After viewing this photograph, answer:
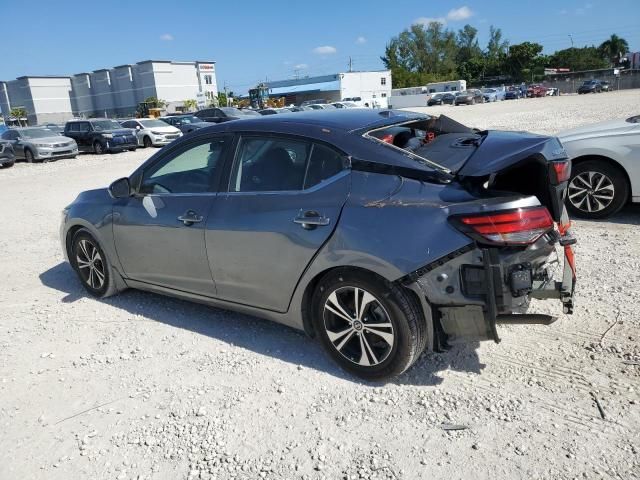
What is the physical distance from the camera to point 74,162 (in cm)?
2156

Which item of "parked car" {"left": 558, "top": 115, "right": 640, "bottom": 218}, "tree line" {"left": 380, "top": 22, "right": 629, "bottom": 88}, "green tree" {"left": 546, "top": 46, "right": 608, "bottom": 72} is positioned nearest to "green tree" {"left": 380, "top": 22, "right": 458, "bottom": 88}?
"tree line" {"left": 380, "top": 22, "right": 629, "bottom": 88}

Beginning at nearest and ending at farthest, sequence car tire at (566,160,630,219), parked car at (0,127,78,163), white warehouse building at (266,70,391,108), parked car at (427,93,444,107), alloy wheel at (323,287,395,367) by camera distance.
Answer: alloy wheel at (323,287,395,367) < car tire at (566,160,630,219) < parked car at (0,127,78,163) < parked car at (427,93,444,107) < white warehouse building at (266,70,391,108)

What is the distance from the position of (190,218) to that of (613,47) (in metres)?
147

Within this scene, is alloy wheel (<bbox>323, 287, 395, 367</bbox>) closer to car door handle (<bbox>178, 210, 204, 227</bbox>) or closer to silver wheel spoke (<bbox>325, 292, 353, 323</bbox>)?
silver wheel spoke (<bbox>325, 292, 353, 323</bbox>)

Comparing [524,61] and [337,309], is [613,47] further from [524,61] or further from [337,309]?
[337,309]

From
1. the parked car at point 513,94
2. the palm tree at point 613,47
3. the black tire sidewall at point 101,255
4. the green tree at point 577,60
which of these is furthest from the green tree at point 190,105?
the palm tree at point 613,47

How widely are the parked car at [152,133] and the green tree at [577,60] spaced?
107m

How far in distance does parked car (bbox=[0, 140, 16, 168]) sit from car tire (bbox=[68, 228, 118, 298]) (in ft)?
60.7

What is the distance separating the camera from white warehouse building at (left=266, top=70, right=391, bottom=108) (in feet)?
305

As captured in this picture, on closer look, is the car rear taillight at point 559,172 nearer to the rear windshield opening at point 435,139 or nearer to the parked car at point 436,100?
the rear windshield opening at point 435,139

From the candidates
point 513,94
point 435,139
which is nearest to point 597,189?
point 435,139

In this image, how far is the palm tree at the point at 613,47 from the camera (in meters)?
123

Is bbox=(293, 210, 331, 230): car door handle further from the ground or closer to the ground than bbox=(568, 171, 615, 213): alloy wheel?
further from the ground

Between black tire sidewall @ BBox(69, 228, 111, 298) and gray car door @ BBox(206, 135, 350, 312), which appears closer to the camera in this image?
gray car door @ BBox(206, 135, 350, 312)
